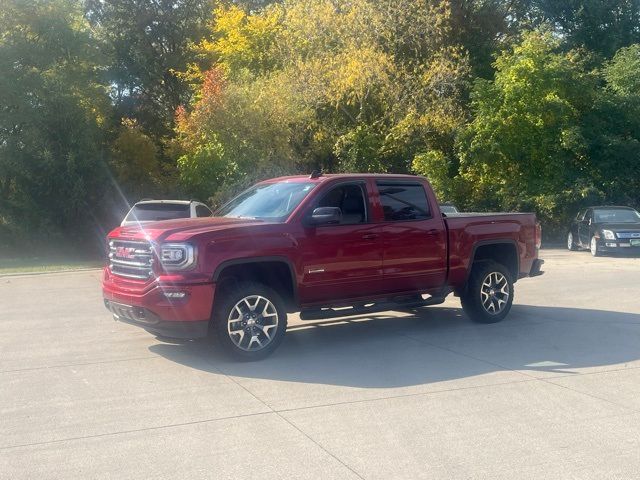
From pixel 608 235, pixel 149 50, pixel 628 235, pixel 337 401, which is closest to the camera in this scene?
pixel 337 401

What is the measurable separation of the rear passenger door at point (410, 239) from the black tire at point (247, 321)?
1.70m

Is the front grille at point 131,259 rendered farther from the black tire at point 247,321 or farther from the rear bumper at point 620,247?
the rear bumper at point 620,247

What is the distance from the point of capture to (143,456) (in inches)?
222

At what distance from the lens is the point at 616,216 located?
23859mm

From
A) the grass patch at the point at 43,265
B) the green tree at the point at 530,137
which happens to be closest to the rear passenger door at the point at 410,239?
the grass patch at the point at 43,265

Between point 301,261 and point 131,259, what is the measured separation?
1934 millimetres

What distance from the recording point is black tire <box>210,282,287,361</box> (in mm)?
8422

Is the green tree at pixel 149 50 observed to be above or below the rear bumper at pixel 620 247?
above

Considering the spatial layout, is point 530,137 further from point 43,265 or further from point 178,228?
point 178,228

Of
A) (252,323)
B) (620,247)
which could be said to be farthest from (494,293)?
(620,247)

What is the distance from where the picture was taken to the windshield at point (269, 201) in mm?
9430

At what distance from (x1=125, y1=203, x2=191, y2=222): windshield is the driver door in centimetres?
688

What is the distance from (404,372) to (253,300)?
6.08ft

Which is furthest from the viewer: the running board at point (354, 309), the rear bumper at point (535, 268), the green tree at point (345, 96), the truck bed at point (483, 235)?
the green tree at point (345, 96)
